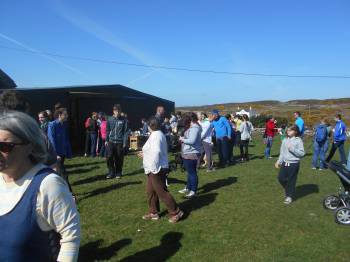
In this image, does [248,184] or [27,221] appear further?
[248,184]

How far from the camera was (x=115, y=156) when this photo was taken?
10.9 meters

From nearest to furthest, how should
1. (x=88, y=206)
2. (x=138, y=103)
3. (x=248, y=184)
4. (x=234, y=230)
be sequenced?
(x=234, y=230), (x=88, y=206), (x=248, y=184), (x=138, y=103)

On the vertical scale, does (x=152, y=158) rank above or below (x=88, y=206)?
above

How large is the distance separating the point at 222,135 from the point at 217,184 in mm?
3580

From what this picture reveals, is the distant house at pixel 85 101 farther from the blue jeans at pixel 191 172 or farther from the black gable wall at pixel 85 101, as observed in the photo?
the blue jeans at pixel 191 172

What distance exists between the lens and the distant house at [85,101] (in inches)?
641

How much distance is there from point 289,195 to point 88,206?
4.16 metres

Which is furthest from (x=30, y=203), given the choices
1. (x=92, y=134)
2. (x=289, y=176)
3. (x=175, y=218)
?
(x=92, y=134)

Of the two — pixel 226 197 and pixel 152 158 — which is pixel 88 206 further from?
pixel 226 197

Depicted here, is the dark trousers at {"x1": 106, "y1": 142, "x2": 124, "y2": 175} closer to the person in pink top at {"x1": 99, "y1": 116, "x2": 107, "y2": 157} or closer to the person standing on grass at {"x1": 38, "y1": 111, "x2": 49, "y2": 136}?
the person standing on grass at {"x1": 38, "y1": 111, "x2": 49, "y2": 136}

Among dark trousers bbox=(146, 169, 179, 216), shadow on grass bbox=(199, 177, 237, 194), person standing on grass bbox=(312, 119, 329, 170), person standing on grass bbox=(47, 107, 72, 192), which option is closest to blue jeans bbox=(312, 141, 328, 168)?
person standing on grass bbox=(312, 119, 329, 170)

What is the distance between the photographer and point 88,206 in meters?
8.01

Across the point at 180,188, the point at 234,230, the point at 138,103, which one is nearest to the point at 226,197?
the point at 180,188

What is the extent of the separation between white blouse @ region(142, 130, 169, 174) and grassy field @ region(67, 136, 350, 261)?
0.98 metres
